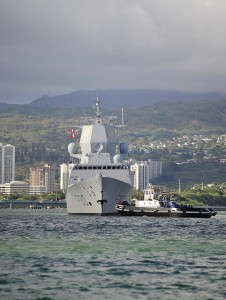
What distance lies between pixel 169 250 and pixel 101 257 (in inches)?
348

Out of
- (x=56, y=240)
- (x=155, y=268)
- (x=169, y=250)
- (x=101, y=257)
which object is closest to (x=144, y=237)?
(x=56, y=240)

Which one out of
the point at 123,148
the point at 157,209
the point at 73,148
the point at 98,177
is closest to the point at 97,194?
the point at 98,177

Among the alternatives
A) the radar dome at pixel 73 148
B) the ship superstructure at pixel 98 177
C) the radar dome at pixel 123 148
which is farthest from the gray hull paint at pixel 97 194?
the radar dome at pixel 73 148

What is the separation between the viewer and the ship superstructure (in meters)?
153

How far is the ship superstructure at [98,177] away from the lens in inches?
6038

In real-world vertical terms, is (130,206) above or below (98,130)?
below

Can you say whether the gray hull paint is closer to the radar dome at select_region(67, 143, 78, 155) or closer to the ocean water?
the radar dome at select_region(67, 143, 78, 155)

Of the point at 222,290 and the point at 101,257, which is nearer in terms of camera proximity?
the point at 222,290

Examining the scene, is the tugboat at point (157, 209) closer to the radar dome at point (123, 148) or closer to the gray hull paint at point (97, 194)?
the gray hull paint at point (97, 194)

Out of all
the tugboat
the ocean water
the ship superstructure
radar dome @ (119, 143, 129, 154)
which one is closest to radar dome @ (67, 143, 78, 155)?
the ship superstructure

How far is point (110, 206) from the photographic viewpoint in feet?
511

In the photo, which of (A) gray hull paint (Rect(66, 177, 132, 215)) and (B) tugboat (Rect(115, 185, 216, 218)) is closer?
(A) gray hull paint (Rect(66, 177, 132, 215))

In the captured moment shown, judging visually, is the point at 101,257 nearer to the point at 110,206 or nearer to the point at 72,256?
the point at 72,256

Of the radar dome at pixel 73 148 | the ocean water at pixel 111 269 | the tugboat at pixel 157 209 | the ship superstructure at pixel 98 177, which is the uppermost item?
the radar dome at pixel 73 148
